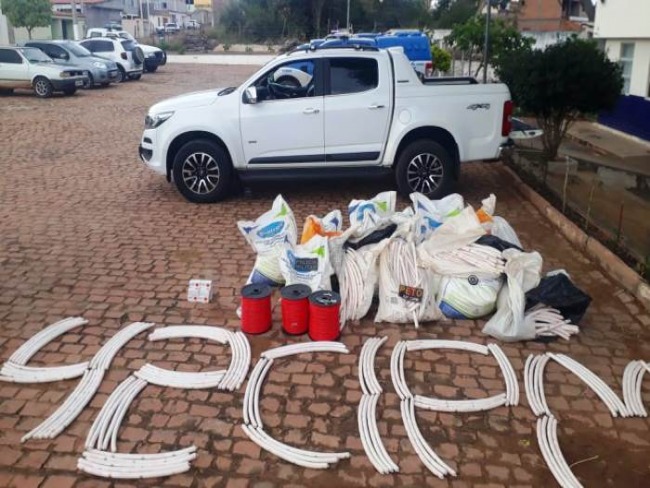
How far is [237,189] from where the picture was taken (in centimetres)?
875

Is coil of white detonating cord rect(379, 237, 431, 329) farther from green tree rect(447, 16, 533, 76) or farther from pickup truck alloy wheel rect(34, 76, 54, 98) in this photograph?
pickup truck alloy wheel rect(34, 76, 54, 98)

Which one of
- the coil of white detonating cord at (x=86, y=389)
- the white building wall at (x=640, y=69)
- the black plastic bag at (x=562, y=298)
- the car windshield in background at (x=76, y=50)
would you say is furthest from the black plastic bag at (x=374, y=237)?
the car windshield in background at (x=76, y=50)

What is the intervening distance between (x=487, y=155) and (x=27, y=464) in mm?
6550

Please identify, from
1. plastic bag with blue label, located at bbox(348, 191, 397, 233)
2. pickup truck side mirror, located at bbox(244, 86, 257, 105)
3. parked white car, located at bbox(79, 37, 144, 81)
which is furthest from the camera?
parked white car, located at bbox(79, 37, 144, 81)

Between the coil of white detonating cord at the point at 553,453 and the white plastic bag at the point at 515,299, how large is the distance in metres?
0.93

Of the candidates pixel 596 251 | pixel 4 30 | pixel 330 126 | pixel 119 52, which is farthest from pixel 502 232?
pixel 4 30

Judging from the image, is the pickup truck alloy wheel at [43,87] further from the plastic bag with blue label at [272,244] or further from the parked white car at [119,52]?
the plastic bag with blue label at [272,244]

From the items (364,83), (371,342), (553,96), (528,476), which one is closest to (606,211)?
(553,96)

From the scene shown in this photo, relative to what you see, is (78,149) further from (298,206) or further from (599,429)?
(599,429)

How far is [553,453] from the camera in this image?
341 cm

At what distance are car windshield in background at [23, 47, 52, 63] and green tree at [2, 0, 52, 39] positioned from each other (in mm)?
17378

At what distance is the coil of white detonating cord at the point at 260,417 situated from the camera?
11.0ft

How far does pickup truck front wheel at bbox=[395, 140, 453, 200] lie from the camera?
7.95 m

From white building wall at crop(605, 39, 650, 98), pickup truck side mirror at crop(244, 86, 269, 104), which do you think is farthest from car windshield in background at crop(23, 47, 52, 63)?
white building wall at crop(605, 39, 650, 98)
